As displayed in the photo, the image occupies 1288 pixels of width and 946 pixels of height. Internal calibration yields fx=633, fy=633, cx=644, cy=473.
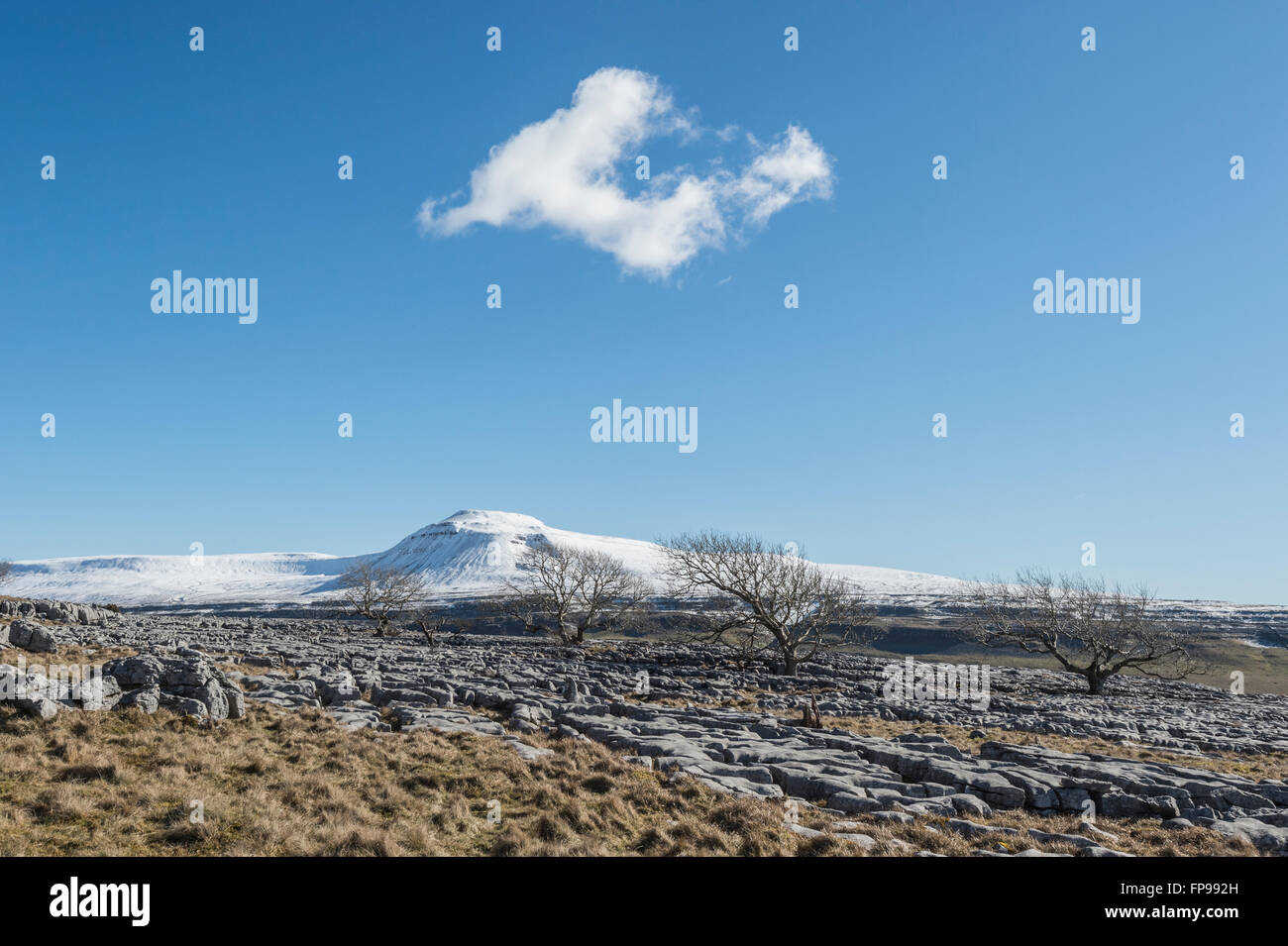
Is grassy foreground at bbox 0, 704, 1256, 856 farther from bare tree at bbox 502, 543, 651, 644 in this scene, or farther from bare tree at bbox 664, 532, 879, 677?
bare tree at bbox 502, 543, 651, 644

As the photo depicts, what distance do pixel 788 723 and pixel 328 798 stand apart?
16.5 meters

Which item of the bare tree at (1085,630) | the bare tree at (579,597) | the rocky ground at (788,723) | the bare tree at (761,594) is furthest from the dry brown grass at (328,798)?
the bare tree at (579,597)

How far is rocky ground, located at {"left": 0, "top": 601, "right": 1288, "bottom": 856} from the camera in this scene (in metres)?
13.8

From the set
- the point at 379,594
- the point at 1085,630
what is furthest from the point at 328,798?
the point at 379,594

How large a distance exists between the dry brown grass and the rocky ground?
58.1 inches

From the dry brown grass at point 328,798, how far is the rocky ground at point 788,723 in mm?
1475

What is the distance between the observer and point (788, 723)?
2331 centimetres

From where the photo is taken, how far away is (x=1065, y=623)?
1871 inches

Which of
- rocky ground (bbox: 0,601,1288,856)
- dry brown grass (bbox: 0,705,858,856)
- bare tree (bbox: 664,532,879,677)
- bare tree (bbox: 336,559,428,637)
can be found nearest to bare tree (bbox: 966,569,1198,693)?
rocky ground (bbox: 0,601,1288,856)

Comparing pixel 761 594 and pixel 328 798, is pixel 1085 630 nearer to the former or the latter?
pixel 761 594

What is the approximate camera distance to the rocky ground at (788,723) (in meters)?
13.8

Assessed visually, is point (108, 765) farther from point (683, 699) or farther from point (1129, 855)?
point (683, 699)

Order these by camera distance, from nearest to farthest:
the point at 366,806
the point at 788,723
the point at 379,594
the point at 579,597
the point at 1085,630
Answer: the point at 366,806 → the point at 788,723 → the point at 1085,630 → the point at 579,597 → the point at 379,594
